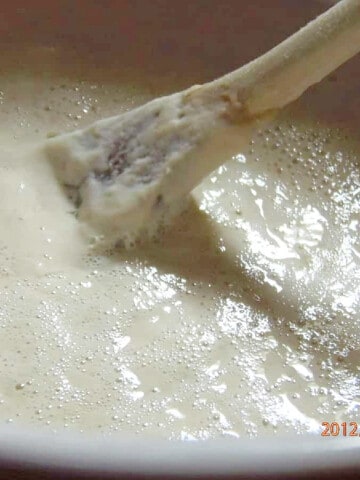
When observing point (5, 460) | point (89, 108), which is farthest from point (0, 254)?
point (5, 460)

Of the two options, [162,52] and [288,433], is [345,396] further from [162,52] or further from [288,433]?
[162,52]

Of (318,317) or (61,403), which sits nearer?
(61,403)

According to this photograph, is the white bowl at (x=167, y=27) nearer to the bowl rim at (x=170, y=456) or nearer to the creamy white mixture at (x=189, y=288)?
the creamy white mixture at (x=189, y=288)

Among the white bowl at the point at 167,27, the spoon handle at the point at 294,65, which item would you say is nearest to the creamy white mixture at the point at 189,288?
the white bowl at the point at 167,27

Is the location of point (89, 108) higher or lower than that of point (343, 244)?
higher

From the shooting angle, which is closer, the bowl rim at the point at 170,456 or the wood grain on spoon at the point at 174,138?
the bowl rim at the point at 170,456

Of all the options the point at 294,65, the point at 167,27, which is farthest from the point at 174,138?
the point at 167,27

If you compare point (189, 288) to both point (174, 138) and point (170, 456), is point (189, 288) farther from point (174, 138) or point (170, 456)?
point (170, 456)
